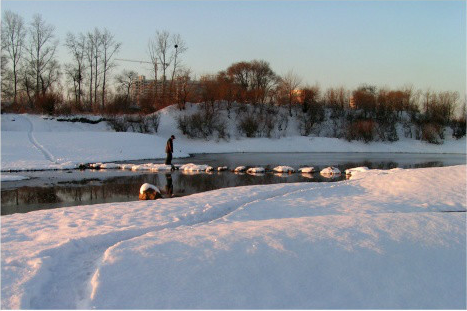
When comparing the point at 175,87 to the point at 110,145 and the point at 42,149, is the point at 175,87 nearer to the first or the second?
the point at 110,145

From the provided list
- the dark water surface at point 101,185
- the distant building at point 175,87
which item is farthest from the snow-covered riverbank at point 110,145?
the dark water surface at point 101,185

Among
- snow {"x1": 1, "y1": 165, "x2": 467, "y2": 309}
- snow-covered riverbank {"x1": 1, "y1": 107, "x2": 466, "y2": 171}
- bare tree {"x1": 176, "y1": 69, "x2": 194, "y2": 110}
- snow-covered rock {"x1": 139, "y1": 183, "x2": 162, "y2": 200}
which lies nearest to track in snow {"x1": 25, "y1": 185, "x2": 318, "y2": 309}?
snow {"x1": 1, "y1": 165, "x2": 467, "y2": 309}

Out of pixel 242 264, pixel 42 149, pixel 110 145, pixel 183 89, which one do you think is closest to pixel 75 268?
pixel 242 264

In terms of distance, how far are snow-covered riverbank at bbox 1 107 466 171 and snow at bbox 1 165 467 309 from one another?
60.0ft

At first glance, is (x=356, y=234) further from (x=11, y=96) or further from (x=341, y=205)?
(x=11, y=96)

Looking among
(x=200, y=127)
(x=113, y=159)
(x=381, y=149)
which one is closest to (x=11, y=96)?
(x=200, y=127)

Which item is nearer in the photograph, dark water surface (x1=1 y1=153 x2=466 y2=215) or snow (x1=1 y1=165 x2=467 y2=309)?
snow (x1=1 y1=165 x2=467 y2=309)

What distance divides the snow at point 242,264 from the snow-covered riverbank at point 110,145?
18.3 m

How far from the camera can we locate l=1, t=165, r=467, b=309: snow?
16.7 feet

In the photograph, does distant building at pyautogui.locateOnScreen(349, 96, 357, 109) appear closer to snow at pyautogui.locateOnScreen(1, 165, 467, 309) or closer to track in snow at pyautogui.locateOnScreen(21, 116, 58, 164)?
track in snow at pyautogui.locateOnScreen(21, 116, 58, 164)

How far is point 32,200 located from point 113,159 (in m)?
17.2

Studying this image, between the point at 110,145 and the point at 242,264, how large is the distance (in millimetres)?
29260

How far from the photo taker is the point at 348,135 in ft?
158

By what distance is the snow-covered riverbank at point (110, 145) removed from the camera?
27562mm
